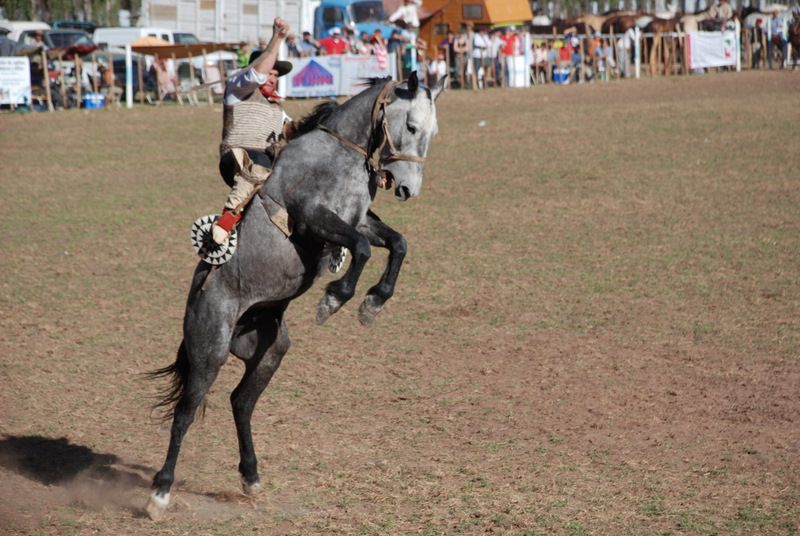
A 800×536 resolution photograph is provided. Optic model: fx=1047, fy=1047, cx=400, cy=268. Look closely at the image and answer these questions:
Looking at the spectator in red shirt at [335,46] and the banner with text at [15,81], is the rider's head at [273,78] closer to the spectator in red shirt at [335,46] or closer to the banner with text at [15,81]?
the banner with text at [15,81]

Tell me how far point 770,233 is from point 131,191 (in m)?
10.9

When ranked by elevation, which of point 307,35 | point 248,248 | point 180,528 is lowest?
point 180,528

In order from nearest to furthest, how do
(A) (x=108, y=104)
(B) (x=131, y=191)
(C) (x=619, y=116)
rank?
(B) (x=131, y=191), (C) (x=619, y=116), (A) (x=108, y=104)

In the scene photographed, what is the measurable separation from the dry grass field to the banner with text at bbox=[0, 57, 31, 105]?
34.7ft

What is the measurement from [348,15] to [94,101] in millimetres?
15449

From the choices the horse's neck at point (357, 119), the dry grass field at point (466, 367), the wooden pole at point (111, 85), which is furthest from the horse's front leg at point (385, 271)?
the wooden pole at point (111, 85)

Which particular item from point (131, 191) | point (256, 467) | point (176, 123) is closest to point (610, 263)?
point (256, 467)

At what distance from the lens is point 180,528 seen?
21.4ft

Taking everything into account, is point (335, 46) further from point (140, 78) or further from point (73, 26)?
point (73, 26)

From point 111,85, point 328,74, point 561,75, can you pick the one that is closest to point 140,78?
point 111,85

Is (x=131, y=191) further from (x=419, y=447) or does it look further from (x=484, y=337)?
(x=419, y=447)

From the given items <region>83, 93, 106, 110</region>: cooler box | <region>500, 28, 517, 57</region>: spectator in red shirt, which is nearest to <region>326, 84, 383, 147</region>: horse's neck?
<region>83, 93, 106, 110</region>: cooler box

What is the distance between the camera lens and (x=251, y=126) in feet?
22.6

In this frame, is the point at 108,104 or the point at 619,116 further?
the point at 108,104
